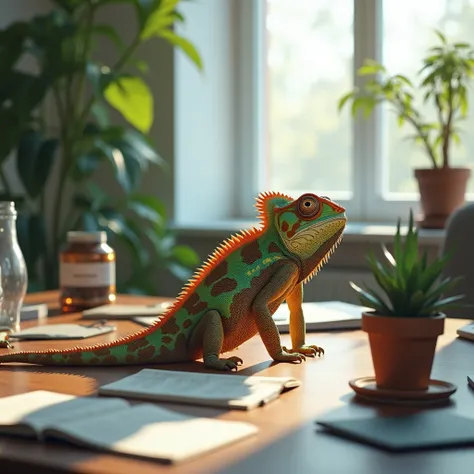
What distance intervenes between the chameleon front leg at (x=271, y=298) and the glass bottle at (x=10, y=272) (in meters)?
0.54

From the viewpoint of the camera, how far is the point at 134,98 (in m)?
3.13

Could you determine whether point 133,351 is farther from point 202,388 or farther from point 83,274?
point 83,274

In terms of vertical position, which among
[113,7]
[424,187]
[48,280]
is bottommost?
[48,280]

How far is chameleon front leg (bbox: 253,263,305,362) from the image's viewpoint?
126 centimetres

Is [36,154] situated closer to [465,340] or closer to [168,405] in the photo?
[465,340]

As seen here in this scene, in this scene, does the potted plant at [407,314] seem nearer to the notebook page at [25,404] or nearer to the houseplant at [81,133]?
the notebook page at [25,404]

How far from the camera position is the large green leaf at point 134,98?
3107 millimetres

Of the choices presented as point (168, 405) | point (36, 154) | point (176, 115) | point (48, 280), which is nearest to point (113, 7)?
point (176, 115)

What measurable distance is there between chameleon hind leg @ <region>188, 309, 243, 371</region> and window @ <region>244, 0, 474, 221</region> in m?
2.11

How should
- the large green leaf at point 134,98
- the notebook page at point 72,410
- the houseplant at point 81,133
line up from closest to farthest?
the notebook page at point 72,410 < the houseplant at point 81,133 < the large green leaf at point 134,98

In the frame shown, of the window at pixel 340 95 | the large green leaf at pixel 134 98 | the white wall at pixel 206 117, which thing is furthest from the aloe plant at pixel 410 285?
the white wall at pixel 206 117

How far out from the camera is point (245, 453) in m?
0.86

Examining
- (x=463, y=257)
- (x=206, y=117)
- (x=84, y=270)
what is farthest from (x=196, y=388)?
(x=206, y=117)

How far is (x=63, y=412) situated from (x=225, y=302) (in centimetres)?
35
